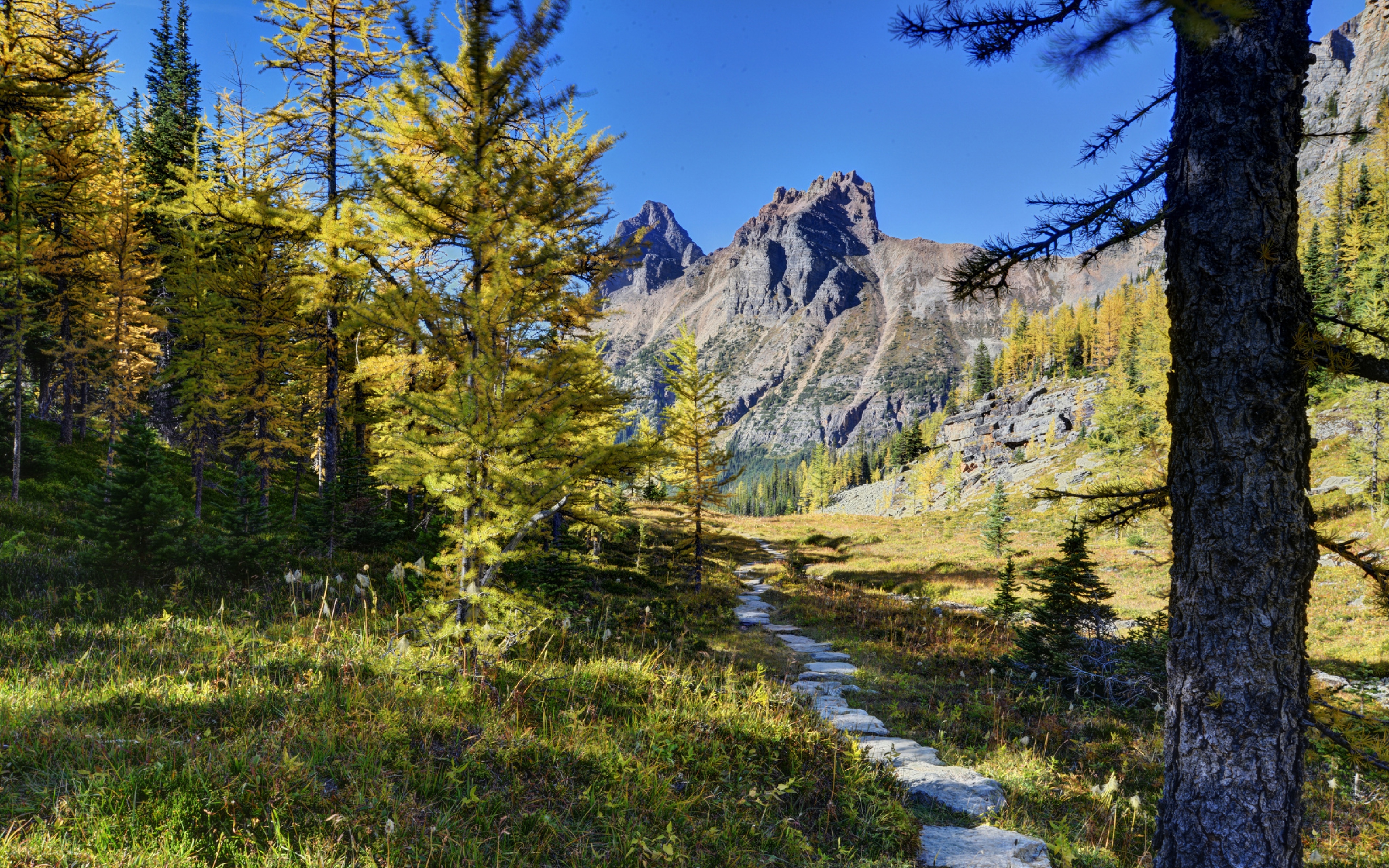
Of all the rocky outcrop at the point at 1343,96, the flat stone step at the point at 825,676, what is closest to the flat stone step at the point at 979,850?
the flat stone step at the point at 825,676

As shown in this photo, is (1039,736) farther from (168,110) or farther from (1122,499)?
(168,110)

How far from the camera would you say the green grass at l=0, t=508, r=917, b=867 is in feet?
8.69

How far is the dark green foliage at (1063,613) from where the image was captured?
9.84 meters

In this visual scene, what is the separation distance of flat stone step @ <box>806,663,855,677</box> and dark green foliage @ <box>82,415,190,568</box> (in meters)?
10.0

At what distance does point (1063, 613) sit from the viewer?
10047 millimetres

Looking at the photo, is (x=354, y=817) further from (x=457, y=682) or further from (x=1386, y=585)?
(x=1386, y=585)

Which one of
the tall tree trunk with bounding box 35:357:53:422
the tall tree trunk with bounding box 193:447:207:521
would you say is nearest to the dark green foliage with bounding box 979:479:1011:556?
the tall tree trunk with bounding box 193:447:207:521

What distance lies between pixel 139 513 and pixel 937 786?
1058 cm

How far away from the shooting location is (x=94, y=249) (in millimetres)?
16359

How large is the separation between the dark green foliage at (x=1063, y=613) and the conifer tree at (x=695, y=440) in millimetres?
9943

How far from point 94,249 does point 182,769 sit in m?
21.8

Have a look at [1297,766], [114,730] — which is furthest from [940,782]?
[114,730]

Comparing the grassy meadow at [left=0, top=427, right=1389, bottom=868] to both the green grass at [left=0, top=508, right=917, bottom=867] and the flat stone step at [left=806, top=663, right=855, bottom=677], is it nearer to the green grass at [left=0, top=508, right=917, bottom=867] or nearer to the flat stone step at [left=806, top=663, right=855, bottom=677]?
the green grass at [left=0, top=508, right=917, bottom=867]

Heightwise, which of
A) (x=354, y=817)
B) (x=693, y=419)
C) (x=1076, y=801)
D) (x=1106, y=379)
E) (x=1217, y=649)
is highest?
(x=1106, y=379)
